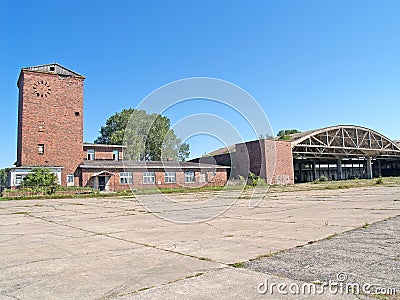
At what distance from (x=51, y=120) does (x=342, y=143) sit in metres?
46.2

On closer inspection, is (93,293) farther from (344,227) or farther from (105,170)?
(105,170)

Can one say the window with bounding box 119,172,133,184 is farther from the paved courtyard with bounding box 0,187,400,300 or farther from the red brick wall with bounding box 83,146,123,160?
the paved courtyard with bounding box 0,187,400,300

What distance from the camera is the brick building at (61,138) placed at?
124ft

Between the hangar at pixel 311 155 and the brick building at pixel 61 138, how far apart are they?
9217 mm

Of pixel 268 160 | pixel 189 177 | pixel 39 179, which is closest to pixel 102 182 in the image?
pixel 39 179

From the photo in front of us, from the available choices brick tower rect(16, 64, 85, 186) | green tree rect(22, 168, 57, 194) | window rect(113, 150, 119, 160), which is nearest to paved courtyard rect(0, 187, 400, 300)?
green tree rect(22, 168, 57, 194)

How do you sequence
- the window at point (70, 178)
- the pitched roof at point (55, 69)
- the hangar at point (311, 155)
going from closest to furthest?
the window at point (70, 178), the pitched roof at point (55, 69), the hangar at point (311, 155)

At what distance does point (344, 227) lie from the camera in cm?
791

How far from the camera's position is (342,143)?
189 feet

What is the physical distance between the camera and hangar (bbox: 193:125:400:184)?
45031 mm

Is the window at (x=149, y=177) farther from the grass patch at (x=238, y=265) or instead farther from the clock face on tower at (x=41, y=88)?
the grass patch at (x=238, y=265)

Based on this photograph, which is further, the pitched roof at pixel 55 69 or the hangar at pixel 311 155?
the hangar at pixel 311 155

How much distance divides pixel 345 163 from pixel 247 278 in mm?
77109

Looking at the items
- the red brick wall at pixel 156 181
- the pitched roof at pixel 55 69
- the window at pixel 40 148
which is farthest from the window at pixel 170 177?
the pitched roof at pixel 55 69
